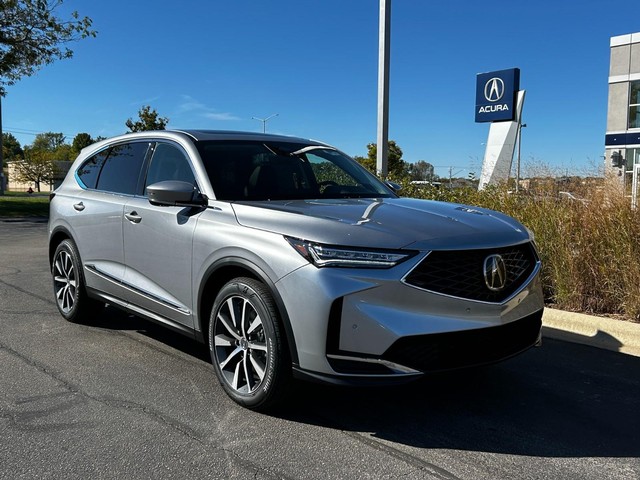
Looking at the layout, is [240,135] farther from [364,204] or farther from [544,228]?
[544,228]

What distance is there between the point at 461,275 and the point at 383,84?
8.68 metres

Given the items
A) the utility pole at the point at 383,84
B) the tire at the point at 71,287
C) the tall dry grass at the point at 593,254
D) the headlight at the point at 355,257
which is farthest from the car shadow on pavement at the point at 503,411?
the utility pole at the point at 383,84

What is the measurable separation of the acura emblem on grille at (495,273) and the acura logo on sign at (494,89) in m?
24.9

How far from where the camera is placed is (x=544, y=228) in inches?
256

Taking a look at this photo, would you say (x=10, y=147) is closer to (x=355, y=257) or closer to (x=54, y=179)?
(x=54, y=179)

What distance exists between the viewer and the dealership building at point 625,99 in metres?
35.5

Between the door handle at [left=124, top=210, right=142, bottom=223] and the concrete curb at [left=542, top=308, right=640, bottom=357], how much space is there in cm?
388

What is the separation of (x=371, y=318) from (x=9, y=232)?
604 inches

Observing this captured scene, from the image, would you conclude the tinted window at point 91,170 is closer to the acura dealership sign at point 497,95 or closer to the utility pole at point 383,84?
the utility pole at point 383,84

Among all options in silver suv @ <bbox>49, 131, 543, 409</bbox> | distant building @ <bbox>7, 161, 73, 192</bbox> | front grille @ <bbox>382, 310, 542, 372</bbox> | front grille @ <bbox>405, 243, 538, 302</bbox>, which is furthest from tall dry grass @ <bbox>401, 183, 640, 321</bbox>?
distant building @ <bbox>7, 161, 73, 192</bbox>

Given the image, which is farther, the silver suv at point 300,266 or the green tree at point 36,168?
the green tree at point 36,168

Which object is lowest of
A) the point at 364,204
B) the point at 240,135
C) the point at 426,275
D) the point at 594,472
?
the point at 594,472

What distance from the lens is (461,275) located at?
325 centimetres

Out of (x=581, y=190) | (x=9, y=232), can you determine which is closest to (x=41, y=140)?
(x=9, y=232)
